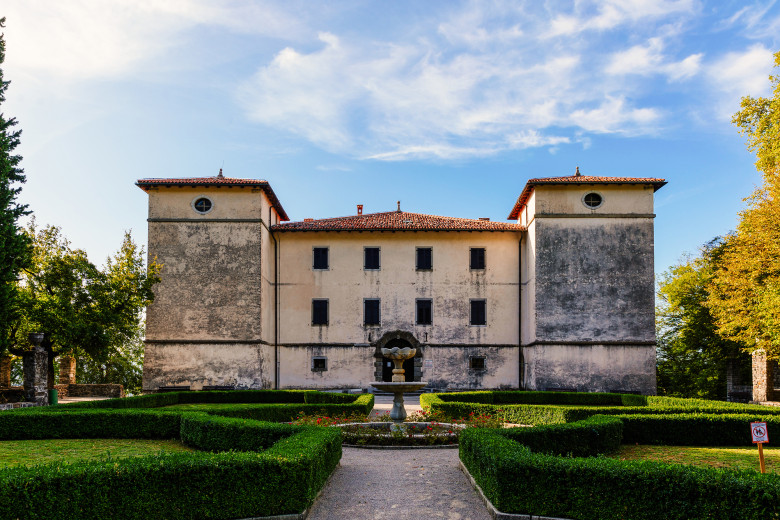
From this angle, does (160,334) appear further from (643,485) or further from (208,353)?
(643,485)

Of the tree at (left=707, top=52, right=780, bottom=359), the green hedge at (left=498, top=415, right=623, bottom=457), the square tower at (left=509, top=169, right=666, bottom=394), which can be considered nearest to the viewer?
the green hedge at (left=498, top=415, right=623, bottom=457)

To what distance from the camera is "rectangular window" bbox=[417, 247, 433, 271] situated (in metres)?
31.1

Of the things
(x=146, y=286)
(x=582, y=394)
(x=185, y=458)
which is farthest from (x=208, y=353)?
(x=185, y=458)

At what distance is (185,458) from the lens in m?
7.73

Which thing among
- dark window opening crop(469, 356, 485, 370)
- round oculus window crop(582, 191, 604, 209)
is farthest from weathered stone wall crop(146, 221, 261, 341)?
round oculus window crop(582, 191, 604, 209)

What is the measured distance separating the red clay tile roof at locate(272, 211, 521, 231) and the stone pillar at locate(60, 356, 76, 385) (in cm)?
1247

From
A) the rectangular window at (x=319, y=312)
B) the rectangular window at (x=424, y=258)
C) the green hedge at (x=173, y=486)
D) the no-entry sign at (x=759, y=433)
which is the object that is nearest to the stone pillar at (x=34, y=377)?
the rectangular window at (x=319, y=312)

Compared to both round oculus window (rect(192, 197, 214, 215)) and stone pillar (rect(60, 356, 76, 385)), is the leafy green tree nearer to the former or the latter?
A: round oculus window (rect(192, 197, 214, 215))

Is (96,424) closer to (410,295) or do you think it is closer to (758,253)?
(410,295)

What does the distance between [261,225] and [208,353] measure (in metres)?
6.38

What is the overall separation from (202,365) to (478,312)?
13.5 meters

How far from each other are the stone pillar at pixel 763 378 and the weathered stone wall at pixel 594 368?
185 inches

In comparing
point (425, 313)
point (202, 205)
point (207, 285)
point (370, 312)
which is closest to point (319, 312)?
point (370, 312)

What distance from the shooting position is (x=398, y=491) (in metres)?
9.12
